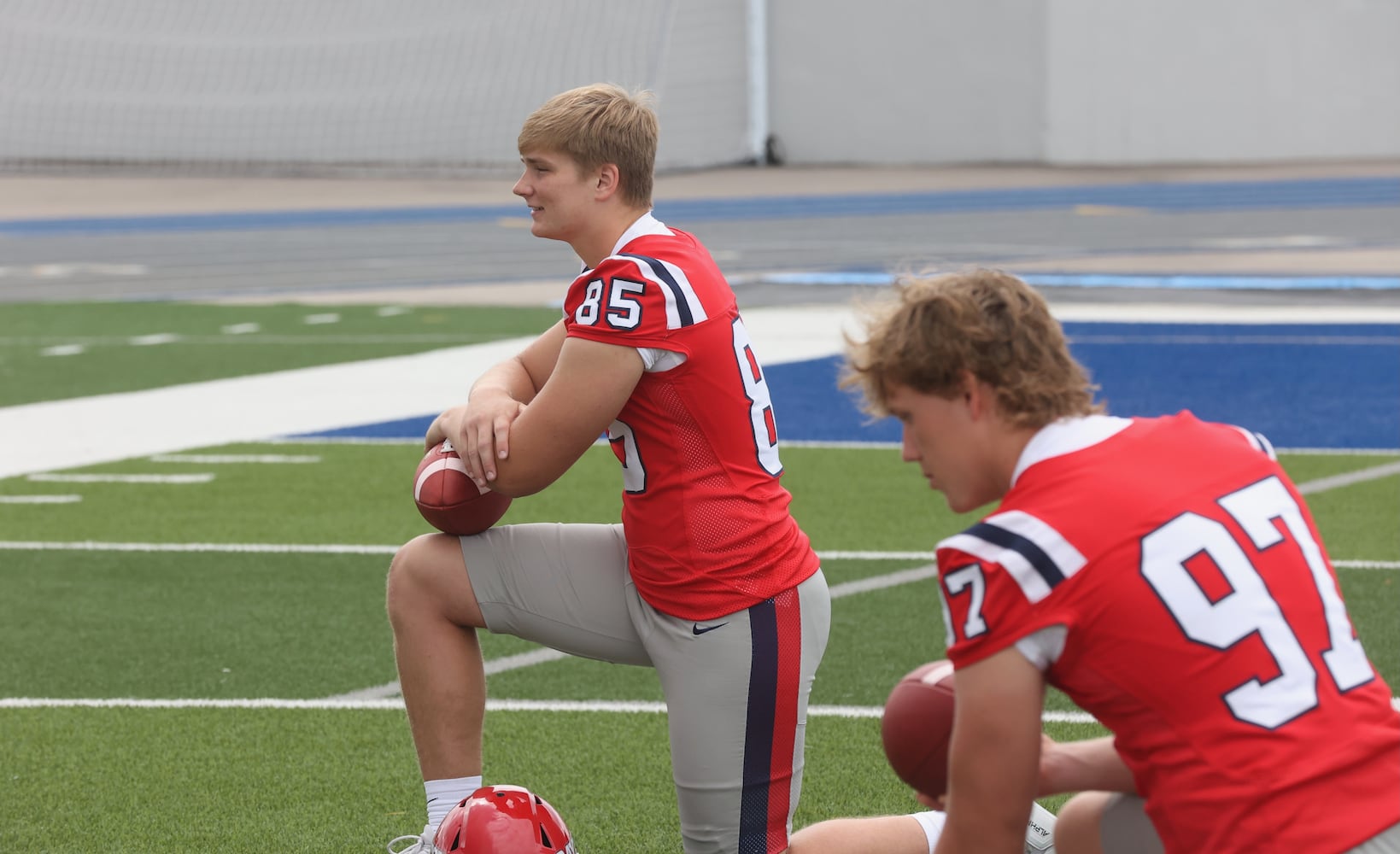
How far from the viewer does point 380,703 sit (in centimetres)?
540

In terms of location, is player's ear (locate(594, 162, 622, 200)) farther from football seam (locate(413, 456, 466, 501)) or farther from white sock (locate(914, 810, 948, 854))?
white sock (locate(914, 810, 948, 854))

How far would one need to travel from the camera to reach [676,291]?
136 inches

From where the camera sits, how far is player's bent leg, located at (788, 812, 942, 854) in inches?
137

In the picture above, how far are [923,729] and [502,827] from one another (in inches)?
41.2

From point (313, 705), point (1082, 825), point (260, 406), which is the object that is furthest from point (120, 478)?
point (1082, 825)

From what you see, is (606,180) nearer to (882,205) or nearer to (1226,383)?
(1226,383)

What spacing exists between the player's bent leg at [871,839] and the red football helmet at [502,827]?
1.63 feet

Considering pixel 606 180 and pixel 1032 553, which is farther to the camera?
pixel 606 180

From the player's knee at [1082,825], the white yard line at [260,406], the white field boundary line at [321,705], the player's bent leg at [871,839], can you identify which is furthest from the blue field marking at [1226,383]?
the player's knee at [1082,825]

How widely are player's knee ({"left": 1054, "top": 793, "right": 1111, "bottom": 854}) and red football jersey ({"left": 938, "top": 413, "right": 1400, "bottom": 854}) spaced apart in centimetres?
39

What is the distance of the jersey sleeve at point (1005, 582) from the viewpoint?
7.56ft

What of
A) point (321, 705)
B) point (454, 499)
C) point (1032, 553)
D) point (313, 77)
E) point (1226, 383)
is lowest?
point (1226, 383)

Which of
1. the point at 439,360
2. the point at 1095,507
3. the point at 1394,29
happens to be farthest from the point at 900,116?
the point at 1095,507

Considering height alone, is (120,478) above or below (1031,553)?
below
